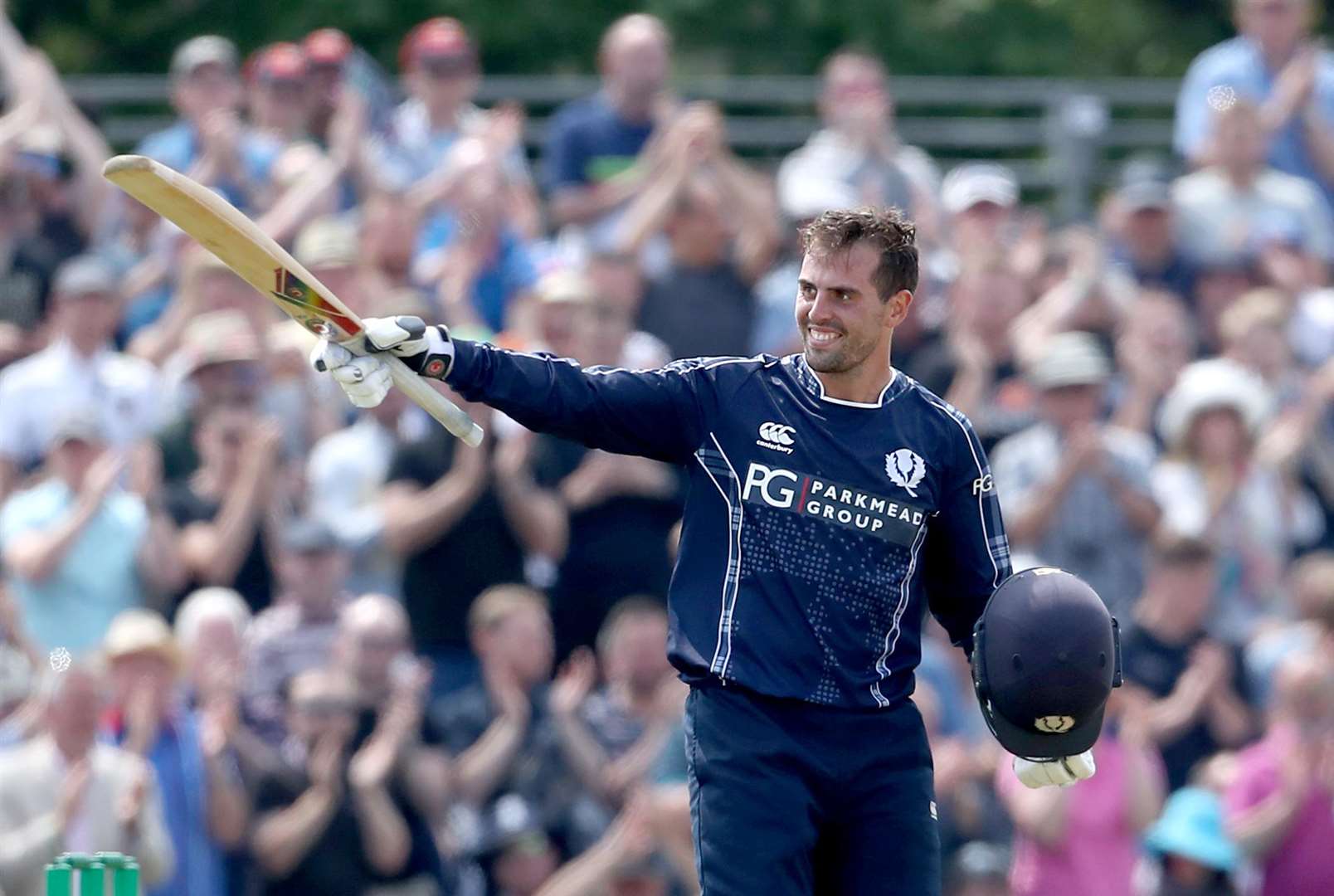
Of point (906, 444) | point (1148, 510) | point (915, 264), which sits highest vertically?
point (1148, 510)

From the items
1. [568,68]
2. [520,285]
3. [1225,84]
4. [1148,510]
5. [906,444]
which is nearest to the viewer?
[906,444]

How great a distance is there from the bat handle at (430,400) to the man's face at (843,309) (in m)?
0.93

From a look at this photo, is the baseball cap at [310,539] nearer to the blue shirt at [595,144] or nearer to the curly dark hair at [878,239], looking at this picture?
the blue shirt at [595,144]

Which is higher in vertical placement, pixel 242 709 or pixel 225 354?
pixel 225 354

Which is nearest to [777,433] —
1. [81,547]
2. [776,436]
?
[776,436]

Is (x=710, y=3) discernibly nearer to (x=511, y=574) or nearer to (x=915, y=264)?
(x=511, y=574)

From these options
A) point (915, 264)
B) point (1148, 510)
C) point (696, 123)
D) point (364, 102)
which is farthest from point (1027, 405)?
point (915, 264)

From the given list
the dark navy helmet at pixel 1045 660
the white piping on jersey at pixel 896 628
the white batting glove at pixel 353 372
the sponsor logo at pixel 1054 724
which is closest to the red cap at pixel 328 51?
the white batting glove at pixel 353 372

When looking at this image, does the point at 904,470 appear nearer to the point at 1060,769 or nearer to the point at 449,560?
the point at 1060,769

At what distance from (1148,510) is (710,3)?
6.34 meters

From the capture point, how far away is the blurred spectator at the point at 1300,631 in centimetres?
1070

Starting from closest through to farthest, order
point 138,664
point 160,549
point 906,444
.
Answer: point 906,444 < point 138,664 < point 160,549

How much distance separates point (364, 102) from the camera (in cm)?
1227

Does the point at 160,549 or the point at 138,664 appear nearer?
the point at 138,664
